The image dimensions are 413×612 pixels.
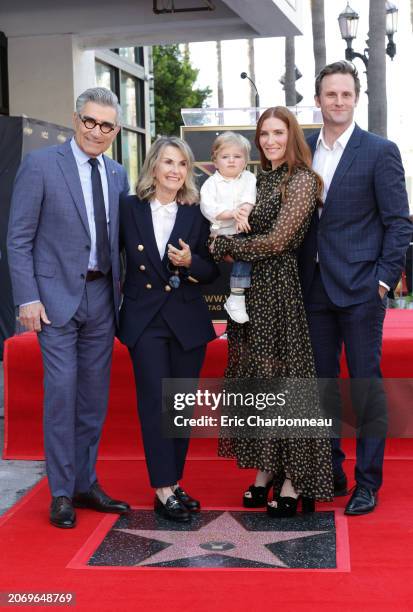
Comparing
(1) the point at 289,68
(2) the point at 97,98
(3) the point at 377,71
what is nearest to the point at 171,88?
(1) the point at 289,68

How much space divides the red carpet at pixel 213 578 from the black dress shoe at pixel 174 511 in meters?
0.29

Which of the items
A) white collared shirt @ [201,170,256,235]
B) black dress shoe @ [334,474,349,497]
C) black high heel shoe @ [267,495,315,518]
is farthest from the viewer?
black dress shoe @ [334,474,349,497]

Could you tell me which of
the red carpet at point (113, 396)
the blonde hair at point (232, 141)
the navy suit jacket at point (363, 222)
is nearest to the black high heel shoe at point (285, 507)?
the navy suit jacket at point (363, 222)

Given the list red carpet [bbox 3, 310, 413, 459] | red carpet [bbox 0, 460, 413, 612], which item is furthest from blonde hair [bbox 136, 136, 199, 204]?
red carpet [bbox 0, 460, 413, 612]

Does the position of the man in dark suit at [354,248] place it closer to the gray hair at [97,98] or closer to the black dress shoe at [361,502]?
the black dress shoe at [361,502]

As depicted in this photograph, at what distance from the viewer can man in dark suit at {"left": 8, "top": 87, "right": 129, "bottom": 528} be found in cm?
411

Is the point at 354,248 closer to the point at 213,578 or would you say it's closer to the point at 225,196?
the point at 225,196

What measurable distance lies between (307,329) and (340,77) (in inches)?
45.0

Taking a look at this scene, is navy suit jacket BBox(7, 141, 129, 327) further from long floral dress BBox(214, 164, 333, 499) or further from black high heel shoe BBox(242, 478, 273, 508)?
black high heel shoe BBox(242, 478, 273, 508)

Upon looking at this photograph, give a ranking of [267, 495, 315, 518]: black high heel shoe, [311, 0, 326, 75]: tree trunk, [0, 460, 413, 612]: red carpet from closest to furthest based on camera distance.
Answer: [0, 460, 413, 612]: red carpet < [267, 495, 315, 518]: black high heel shoe < [311, 0, 326, 75]: tree trunk

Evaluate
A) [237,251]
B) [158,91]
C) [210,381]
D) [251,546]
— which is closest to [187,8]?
[210,381]

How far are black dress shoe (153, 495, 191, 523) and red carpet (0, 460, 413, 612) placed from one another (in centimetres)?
29

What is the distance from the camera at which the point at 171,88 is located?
37.1 m

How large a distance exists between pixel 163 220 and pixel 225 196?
31 centimetres
